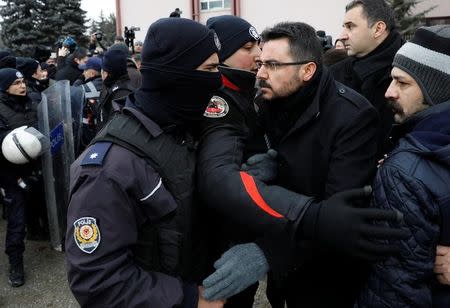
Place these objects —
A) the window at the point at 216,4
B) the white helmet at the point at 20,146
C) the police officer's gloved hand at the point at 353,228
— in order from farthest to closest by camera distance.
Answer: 1. the window at the point at 216,4
2. the white helmet at the point at 20,146
3. the police officer's gloved hand at the point at 353,228

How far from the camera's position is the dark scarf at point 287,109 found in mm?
1761

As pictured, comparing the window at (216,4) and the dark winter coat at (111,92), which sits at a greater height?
the window at (216,4)

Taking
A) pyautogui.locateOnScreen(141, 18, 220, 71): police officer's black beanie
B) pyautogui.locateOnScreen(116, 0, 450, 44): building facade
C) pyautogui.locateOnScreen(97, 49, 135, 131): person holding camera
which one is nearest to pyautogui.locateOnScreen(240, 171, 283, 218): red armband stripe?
pyautogui.locateOnScreen(141, 18, 220, 71): police officer's black beanie

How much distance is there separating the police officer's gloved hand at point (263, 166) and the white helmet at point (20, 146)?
2563 millimetres

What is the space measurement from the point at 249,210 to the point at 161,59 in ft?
2.02

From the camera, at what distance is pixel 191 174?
1.42 metres

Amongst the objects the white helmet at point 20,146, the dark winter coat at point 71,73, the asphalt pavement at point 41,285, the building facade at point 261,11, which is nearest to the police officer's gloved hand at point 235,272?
the asphalt pavement at point 41,285

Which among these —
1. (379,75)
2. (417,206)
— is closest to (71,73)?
(379,75)

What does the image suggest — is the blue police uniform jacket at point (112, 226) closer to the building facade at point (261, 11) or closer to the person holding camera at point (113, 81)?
the person holding camera at point (113, 81)

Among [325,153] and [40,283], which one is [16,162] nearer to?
[40,283]

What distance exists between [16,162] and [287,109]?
2751 mm

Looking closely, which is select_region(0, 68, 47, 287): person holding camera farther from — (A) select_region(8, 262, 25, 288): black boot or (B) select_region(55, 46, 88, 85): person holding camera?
(B) select_region(55, 46, 88, 85): person holding camera

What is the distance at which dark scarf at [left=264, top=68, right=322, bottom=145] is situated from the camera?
176 centimetres

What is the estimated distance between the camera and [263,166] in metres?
1.73
